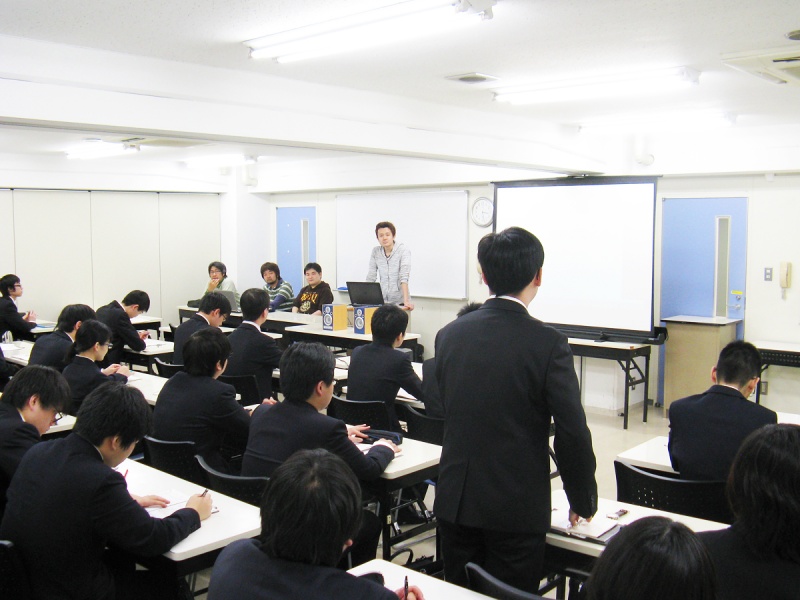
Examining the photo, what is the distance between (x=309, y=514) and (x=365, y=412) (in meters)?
2.53

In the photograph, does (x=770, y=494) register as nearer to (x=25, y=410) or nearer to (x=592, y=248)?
(x=25, y=410)

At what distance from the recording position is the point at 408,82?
5.06 metres

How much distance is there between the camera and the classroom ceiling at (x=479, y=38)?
11.2 feet

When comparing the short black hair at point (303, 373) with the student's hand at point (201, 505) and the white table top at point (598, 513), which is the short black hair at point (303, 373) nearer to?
the student's hand at point (201, 505)

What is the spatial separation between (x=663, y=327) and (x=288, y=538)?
610cm

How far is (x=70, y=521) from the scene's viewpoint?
2.12 metres

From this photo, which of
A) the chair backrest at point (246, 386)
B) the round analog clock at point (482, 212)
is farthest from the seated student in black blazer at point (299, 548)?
the round analog clock at point (482, 212)

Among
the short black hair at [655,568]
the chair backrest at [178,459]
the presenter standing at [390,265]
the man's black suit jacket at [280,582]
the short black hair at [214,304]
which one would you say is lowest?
the chair backrest at [178,459]

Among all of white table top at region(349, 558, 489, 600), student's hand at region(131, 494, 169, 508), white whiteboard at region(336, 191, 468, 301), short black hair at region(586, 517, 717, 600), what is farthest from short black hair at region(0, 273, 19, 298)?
short black hair at region(586, 517, 717, 600)

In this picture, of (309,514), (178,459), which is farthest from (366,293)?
(309,514)

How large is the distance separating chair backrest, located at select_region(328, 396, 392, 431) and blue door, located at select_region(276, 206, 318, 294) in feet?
21.6

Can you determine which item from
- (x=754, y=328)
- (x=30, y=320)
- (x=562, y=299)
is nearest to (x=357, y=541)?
(x=562, y=299)

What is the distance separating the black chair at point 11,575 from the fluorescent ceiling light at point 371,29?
2634 millimetres

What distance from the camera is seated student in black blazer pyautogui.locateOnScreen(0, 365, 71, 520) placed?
2.78 meters
